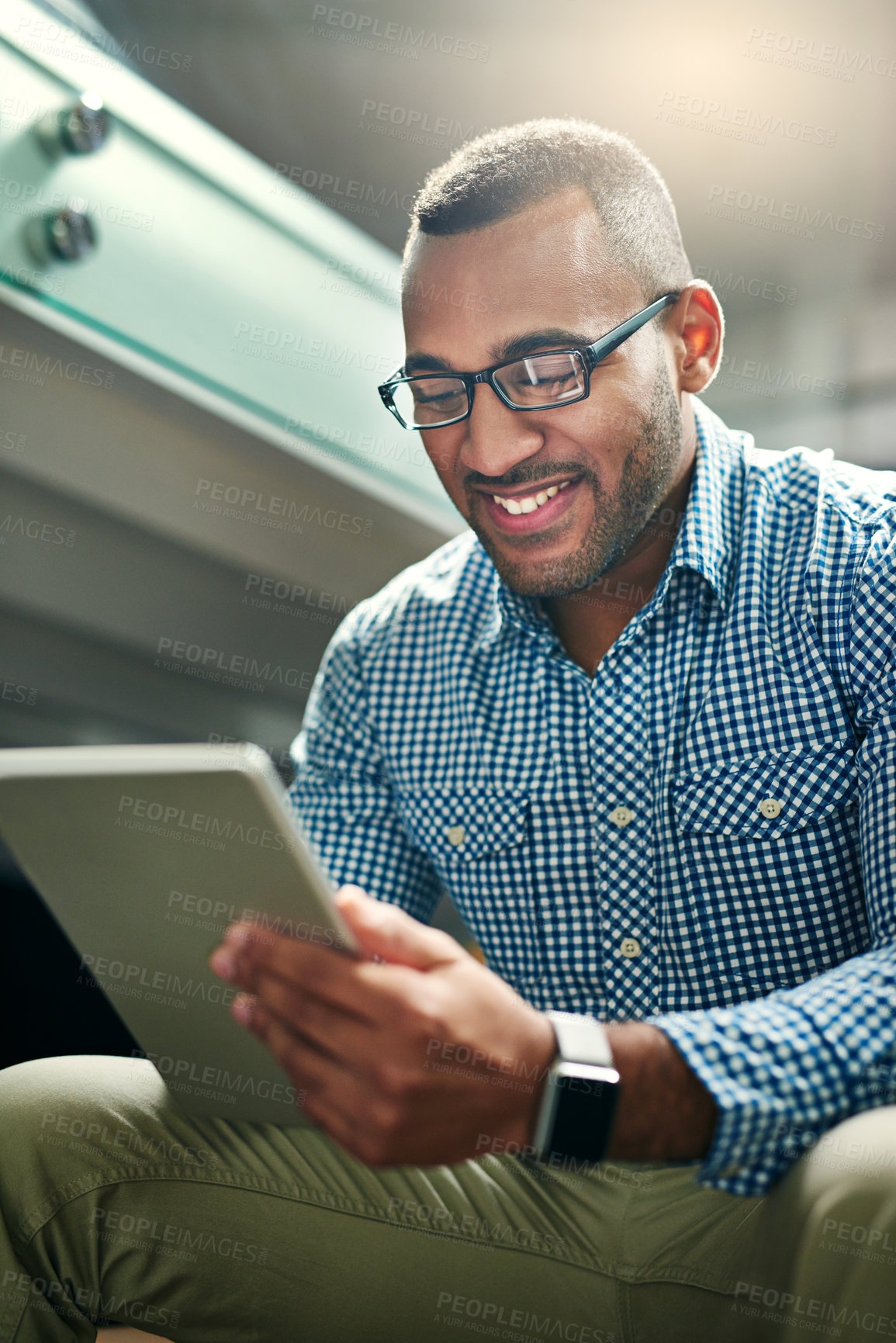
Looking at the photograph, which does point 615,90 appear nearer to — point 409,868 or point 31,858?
point 409,868

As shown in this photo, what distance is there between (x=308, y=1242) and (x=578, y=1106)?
1.11ft

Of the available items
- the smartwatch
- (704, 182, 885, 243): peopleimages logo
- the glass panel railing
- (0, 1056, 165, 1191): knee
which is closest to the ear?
the glass panel railing

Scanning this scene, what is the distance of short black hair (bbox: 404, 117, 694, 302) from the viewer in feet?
3.82

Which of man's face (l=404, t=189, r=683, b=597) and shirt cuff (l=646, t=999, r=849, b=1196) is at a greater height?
man's face (l=404, t=189, r=683, b=597)

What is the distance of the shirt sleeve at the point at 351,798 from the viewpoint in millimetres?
1260

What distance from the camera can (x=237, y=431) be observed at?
1511 millimetres

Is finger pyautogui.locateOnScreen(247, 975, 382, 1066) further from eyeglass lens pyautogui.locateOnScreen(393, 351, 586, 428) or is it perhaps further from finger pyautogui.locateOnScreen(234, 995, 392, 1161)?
eyeglass lens pyautogui.locateOnScreen(393, 351, 586, 428)

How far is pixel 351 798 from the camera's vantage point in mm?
1300

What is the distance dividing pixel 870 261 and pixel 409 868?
1.85m

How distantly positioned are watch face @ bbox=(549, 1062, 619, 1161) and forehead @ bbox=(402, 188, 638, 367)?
0.79 meters

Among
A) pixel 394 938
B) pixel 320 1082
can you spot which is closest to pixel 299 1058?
pixel 320 1082

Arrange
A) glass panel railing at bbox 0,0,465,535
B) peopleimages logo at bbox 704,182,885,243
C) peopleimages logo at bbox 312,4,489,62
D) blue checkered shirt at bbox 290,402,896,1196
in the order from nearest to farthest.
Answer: blue checkered shirt at bbox 290,402,896,1196
glass panel railing at bbox 0,0,465,535
peopleimages logo at bbox 312,4,489,62
peopleimages logo at bbox 704,182,885,243

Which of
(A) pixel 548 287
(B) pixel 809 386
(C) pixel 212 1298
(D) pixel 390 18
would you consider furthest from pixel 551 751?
(B) pixel 809 386

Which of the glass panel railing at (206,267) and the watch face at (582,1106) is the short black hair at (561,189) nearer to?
the glass panel railing at (206,267)
